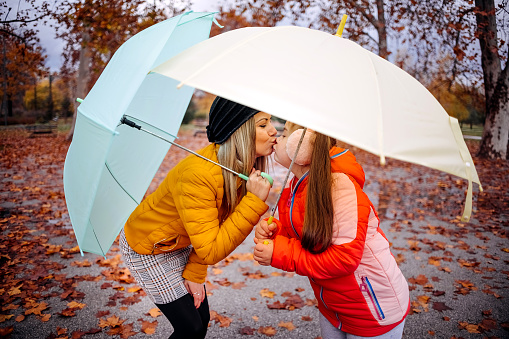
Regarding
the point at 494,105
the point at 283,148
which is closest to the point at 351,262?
the point at 283,148

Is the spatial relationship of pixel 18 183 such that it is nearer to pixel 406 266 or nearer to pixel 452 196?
pixel 406 266

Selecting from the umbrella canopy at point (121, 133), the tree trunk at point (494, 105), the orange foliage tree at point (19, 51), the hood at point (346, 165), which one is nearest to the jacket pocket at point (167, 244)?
the umbrella canopy at point (121, 133)

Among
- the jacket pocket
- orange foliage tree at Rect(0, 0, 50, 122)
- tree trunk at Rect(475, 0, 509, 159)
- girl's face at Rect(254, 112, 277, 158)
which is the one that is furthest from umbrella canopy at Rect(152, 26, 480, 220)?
tree trunk at Rect(475, 0, 509, 159)

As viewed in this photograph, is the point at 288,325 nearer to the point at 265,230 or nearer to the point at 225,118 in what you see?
the point at 265,230

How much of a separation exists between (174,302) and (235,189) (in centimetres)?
86

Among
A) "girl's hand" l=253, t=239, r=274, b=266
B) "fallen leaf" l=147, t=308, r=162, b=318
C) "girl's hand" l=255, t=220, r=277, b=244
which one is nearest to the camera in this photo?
"girl's hand" l=253, t=239, r=274, b=266

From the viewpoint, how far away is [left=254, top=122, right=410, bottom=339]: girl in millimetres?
1955

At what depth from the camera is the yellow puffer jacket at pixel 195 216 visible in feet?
6.83

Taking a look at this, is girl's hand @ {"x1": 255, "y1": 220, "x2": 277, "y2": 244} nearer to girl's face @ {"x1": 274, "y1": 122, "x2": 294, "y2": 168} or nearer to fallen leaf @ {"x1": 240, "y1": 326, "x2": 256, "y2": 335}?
girl's face @ {"x1": 274, "y1": 122, "x2": 294, "y2": 168}

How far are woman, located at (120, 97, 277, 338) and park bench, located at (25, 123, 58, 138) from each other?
7.08 m

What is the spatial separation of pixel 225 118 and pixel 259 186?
0.48 m

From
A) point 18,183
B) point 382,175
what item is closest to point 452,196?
→ point 382,175

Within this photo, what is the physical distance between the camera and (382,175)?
13273mm

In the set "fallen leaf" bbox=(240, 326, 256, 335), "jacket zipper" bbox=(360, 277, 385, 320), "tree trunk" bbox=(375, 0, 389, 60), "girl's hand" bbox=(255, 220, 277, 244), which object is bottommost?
"fallen leaf" bbox=(240, 326, 256, 335)
